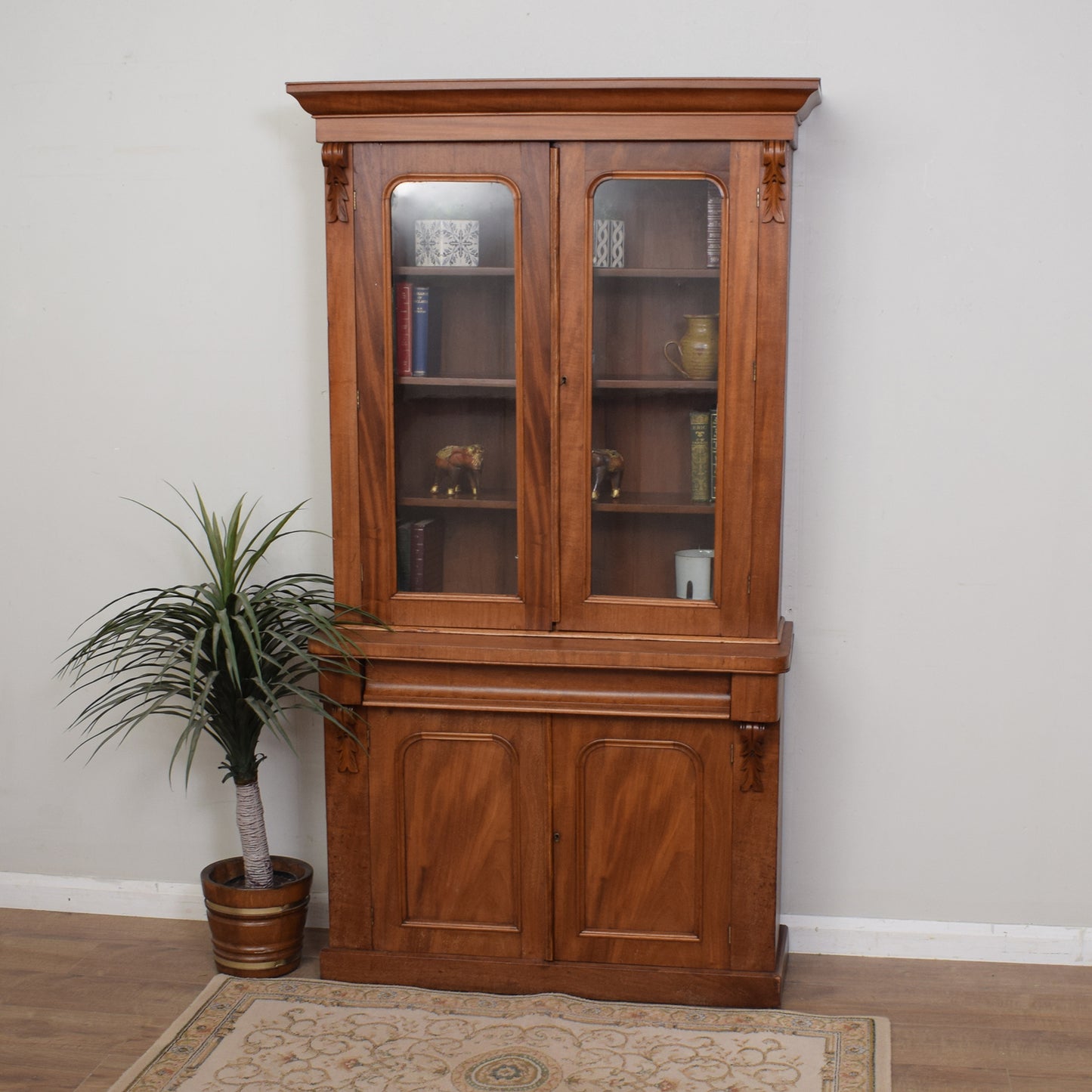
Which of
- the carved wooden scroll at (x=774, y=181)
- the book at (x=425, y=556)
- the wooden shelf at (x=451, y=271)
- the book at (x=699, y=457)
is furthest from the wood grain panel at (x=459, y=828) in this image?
the carved wooden scroll at (x=774, y=181)

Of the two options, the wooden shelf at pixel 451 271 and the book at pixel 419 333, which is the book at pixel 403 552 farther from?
the wooden shelf at pixel 451 271

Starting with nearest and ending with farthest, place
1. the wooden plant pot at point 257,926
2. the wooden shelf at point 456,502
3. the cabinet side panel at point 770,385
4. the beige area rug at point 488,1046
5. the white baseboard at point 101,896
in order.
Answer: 1. the beige area rug at point 488,1046
2. the cabinet side panel at point 770,385
3. the wooden shelf at point 456,502
4. the wooden plant pot at point 257,926
5. the white baseboard at point 101,896

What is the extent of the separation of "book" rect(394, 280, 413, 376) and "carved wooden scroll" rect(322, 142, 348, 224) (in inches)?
7.8

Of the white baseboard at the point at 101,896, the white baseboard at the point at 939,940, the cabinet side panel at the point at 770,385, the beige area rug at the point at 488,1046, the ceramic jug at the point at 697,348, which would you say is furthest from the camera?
the white baseboard at the point at 101,896

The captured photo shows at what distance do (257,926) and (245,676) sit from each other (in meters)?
0.62

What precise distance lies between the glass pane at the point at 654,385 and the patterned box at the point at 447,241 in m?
0.28

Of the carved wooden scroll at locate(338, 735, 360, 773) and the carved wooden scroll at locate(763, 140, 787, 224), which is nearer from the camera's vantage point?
the carved wooden scroll at locate(763, 140, 787, 224)

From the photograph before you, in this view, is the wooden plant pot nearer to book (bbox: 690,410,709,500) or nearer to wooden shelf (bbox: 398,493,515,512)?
wooden shelf (bbox: 398,493,515,512)

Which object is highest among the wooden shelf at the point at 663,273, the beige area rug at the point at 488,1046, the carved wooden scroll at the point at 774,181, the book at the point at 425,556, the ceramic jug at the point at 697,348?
the carved wooden scroll at the point at 774,181

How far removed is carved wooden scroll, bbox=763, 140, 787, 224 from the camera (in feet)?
8.75

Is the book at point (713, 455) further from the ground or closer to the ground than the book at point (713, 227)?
closer to the ground

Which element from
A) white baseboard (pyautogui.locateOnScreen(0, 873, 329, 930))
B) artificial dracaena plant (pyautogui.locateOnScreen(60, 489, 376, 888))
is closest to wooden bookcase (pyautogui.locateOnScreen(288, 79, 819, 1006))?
artificial dracaena plant (pyautogui.locateOnScreen(60, 489, 376, 888))

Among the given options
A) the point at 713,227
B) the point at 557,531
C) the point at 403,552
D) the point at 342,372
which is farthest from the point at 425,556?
the point at 713,227

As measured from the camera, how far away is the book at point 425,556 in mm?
2945
